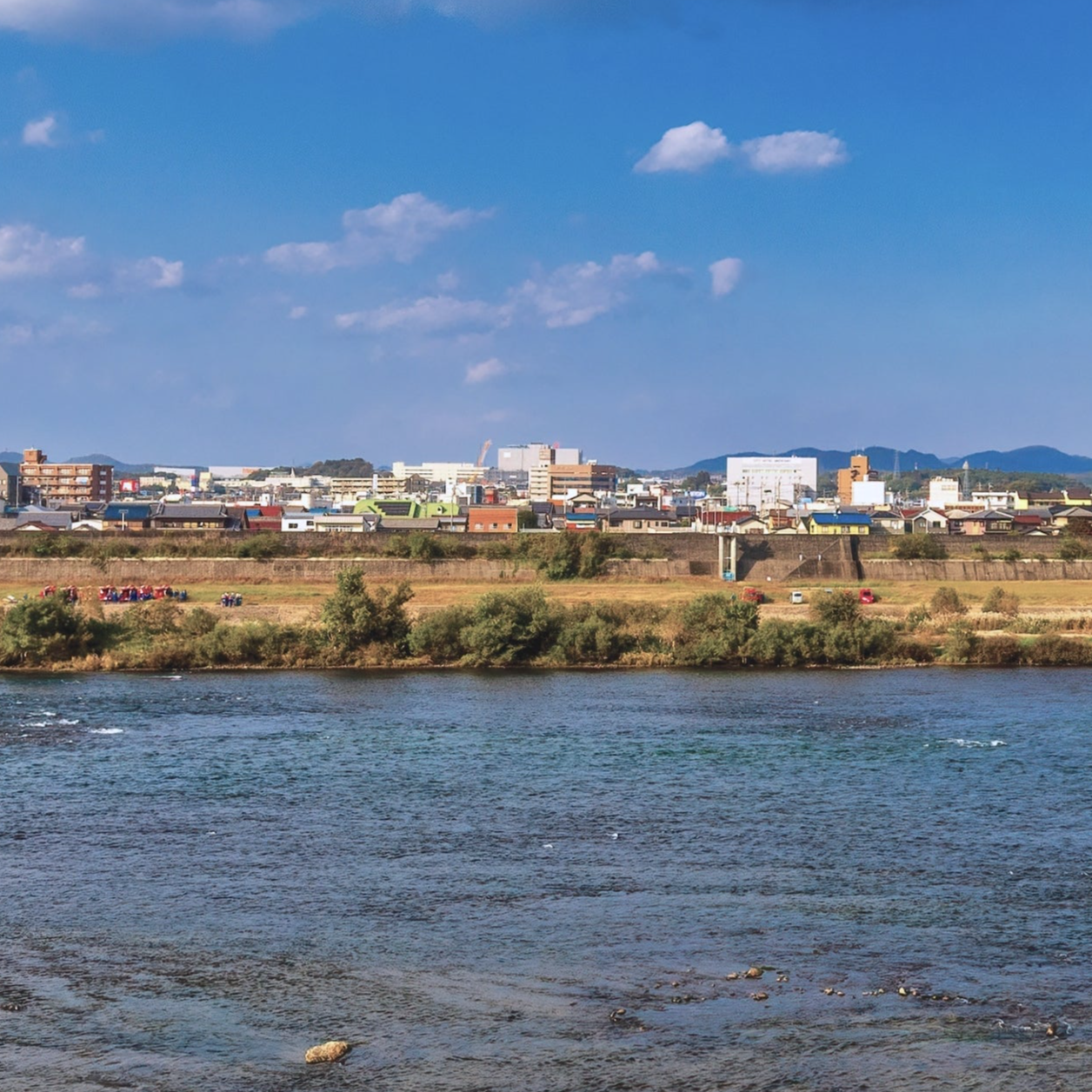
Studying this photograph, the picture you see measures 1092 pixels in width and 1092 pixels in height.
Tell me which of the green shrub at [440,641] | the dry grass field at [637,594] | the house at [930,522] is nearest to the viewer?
the green shrub at [440,641]

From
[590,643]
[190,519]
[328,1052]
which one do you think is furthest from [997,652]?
[190,519]

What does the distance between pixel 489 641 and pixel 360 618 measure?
3611 mm

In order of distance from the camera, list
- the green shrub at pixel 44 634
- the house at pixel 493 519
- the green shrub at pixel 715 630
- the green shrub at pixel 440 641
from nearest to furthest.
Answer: the green shrub at pixel 44 634 < the green shrub at pixel 715 630 < the green shrub at pixel 440 641 < the house at pixel 493 519

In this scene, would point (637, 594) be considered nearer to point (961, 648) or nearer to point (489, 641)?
point (489, 641)

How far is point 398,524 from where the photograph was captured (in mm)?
88938

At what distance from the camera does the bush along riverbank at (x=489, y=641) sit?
124 ft

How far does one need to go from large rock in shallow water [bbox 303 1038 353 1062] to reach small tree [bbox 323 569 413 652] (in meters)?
26.0

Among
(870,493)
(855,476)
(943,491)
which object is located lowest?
(870,493)

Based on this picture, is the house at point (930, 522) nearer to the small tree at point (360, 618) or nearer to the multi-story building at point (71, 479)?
the small tree at point (360, 618)

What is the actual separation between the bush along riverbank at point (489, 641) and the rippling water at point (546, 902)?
8.88m

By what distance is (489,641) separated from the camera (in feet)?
124

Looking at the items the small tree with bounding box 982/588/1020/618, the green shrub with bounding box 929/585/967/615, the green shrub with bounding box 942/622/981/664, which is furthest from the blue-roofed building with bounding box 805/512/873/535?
the green shrub with bounding box 942/622/981/664

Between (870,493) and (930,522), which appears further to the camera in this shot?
(870,493)

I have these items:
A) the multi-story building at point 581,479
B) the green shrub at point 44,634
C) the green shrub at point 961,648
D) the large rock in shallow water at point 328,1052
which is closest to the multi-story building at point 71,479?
the multi-story building at point 581,479
